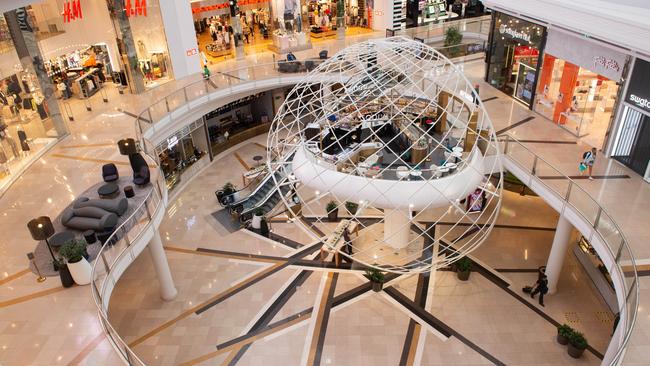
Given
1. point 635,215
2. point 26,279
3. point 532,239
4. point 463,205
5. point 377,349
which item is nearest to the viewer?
point 26,279

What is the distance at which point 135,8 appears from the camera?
71.4 ft

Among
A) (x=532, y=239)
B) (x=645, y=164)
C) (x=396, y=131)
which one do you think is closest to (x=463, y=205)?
(x=532, y=239)

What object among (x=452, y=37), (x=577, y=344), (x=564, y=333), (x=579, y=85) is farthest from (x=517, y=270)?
(x=452, y=37)

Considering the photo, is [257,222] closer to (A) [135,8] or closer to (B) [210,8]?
(A) [135,8]

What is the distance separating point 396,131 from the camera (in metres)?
15.9

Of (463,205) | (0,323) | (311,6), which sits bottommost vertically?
(463,205)

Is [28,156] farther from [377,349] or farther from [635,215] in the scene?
[635,215]

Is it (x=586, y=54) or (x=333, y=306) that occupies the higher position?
(x=586, y=54)

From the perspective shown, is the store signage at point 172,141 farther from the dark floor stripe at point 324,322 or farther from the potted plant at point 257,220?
the dark floor stripe at point 324,322

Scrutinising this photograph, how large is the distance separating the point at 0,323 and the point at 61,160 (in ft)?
25.8

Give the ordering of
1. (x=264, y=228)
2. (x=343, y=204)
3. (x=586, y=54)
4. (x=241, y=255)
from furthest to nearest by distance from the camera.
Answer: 1. (x=264, y=228)
2. (x=241, y=255)
3. (x=586, y=54)
4. (x=343, y=204)

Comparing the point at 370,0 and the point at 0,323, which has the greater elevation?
the point at 370,0

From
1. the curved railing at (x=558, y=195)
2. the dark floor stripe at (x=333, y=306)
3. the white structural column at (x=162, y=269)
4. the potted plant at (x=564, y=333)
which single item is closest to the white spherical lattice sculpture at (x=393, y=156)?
the dark floor stripe at (x=333, y=306)

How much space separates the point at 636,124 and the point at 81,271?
15461mm
